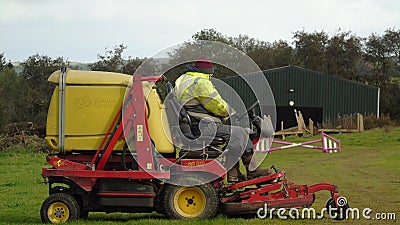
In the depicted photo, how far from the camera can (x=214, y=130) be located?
11203 mm

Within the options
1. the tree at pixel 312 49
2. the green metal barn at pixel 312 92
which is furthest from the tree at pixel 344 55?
the green metal barn at pixel 312 92

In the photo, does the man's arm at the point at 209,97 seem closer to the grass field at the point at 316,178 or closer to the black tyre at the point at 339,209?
the grass field at the point at 316,178

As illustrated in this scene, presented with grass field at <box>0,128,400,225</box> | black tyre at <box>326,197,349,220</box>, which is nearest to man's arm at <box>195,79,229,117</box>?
grass field at <box>0,128,400,225</box>

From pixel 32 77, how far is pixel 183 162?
169 ft

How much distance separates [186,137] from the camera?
37.0 ft

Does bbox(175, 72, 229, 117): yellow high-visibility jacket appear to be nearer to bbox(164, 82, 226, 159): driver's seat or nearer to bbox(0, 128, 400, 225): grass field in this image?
bbox(164, 82, 226, 159): driver's seat

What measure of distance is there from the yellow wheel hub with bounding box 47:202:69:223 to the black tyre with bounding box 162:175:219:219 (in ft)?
5.31

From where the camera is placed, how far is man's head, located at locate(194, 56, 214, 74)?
11.1m

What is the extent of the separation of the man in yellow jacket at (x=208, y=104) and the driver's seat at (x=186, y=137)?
10 cm

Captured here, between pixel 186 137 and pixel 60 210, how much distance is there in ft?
7.81

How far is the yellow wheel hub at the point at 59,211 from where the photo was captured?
1126 centimetres

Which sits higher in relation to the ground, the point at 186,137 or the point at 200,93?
the point at 200,93

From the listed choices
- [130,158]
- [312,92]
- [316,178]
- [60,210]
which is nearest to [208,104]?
[130,158]

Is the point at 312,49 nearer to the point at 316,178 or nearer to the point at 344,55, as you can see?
the point at 344,55
